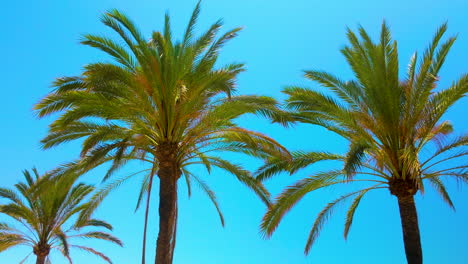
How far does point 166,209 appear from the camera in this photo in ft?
41.5

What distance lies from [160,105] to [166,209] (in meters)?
2.91

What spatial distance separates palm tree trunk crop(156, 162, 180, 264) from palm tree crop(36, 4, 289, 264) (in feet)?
0.09

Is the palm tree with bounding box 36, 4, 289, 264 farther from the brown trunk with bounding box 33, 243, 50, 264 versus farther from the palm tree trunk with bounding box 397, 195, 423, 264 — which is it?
the brown trunk with bounding box 33, 243, 50, 264

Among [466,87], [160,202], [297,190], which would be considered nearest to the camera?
[466,87]

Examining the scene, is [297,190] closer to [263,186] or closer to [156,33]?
[263,186]

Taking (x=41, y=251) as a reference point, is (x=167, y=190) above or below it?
below

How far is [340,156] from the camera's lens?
1406 centimetres

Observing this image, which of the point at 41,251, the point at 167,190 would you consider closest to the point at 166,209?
the point at 167,190

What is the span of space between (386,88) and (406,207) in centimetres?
351

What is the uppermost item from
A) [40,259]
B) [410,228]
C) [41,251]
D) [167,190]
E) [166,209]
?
[41,251]

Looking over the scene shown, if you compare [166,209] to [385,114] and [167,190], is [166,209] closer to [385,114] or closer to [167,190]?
[167,190]

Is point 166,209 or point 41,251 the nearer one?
point 166,209

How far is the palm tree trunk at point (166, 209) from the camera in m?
12.2

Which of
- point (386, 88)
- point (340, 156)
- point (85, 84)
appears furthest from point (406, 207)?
point (85, 84)
